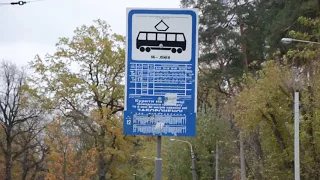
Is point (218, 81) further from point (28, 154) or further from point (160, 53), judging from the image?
point (160, 53)

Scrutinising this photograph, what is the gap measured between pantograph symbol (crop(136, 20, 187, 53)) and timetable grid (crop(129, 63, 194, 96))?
23 cm

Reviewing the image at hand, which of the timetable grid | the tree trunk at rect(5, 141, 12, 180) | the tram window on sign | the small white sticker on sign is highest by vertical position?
the tram window on sign

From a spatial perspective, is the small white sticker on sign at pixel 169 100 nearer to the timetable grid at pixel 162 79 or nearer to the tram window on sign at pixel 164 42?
the timetable grid at pixel 162 79

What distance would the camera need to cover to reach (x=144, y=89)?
784 cm

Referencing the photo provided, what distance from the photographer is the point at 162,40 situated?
7.93 m

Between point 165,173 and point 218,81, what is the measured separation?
35.8 ft

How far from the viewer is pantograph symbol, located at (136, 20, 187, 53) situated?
26.0 feet

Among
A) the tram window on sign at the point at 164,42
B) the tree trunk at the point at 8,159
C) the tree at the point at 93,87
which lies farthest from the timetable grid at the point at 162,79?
the tree trunk at the point at 8,159

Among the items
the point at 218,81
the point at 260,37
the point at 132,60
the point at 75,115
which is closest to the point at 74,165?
the point at 75,115

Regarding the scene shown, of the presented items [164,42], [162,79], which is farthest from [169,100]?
[164,42]

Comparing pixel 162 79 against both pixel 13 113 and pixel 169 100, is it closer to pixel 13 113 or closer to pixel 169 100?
pixel 169 100

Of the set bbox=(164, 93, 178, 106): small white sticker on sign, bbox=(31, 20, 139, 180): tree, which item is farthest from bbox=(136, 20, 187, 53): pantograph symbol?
bbox=(31, 20, 139, 180): tree

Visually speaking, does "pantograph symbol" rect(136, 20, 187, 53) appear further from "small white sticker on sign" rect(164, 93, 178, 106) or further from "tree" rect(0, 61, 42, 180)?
"tree" rect(0, 61, 42, 180)

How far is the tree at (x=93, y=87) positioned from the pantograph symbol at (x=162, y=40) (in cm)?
2532
